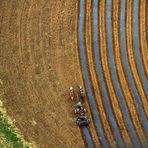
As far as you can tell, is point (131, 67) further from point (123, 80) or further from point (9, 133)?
point (9, 133)

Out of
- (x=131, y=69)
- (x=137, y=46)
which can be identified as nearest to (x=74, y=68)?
(x=131, y=69)

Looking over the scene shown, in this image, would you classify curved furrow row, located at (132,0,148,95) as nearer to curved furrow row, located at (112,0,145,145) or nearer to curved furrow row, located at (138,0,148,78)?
curved furrow row, located at (138,0,148,78)

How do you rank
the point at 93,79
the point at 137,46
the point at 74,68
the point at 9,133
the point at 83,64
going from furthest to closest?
the point at 137,46 < the point at 83,64 < the point at 74,68 < the point at 93,79 < the point at 9,133

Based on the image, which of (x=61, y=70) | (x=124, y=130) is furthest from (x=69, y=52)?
(x=124, y=130)

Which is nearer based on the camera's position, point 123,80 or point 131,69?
point 123,80

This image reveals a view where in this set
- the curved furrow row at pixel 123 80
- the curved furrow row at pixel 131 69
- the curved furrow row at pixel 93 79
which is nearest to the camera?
the curved furrow row at pixel 93 79

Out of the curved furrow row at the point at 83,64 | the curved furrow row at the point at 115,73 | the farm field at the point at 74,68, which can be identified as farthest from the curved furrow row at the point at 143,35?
the curved furrow row at the point at 83,64

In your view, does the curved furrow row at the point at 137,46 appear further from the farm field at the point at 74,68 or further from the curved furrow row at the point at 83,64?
the curved furrow row at the point at 83,64

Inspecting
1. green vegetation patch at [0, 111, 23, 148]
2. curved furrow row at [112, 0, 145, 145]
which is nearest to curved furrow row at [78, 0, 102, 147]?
curved furrow row at [112, 0, 145, 145]

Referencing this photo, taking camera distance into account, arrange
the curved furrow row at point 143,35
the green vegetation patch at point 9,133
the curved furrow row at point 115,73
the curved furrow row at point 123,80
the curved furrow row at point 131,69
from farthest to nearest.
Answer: the curved furrow row at point 143,35 → the curved furrow row at point 131,69 → the curved furrow row at point 123,80 → the curved furrow row at point 115,73 → the green vegetation patch at point 9,133
